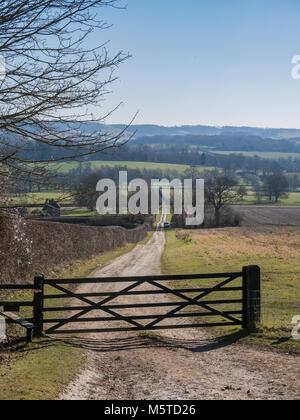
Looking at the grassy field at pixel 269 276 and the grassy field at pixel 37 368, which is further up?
the grassy field at pixel 37 368

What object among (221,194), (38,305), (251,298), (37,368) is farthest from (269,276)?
(221,194)

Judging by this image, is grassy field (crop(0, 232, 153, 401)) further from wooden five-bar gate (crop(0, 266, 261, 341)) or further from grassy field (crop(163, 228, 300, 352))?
grassy field (crop(163, 228, 300, 352))

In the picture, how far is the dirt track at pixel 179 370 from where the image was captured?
798 cm

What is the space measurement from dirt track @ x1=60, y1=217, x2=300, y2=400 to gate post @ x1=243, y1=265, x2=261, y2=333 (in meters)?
1.13

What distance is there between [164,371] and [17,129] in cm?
558

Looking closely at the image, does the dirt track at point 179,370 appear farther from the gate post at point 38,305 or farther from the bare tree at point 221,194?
the bare tree at point 221,194

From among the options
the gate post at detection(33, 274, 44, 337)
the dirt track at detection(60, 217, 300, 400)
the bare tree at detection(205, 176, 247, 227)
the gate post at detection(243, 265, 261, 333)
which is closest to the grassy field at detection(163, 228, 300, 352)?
the gate post at detection(243, 265, 261, 333)

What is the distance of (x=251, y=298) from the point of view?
40.5ft

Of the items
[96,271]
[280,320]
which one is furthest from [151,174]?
[280,320]

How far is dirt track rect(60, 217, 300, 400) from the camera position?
7.98 m

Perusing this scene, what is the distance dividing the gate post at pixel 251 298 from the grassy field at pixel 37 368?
15.1 feet

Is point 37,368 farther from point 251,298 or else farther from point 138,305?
point 251,298

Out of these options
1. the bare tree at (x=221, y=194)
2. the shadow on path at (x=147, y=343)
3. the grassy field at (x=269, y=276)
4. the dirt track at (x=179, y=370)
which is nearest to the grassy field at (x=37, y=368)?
the dirt track at (x=179, y=370)

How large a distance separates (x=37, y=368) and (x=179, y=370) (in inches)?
114
